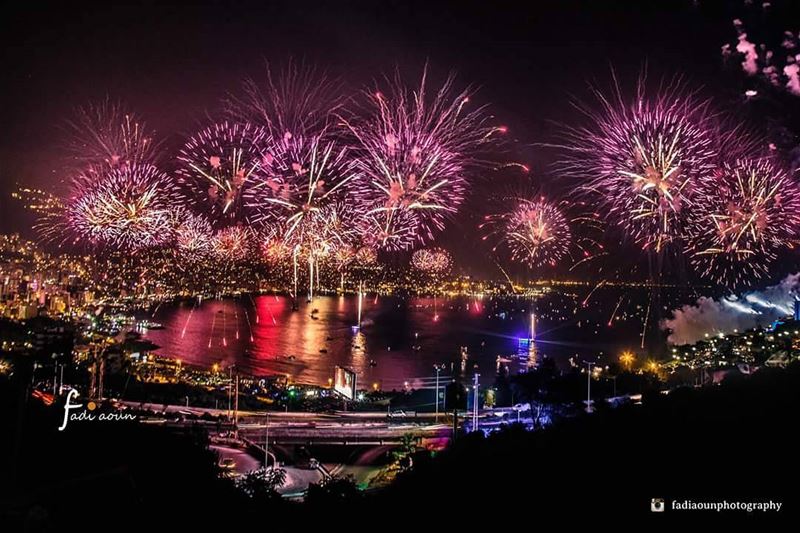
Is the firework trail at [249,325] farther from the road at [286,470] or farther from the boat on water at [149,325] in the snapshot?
the road at [286,470]

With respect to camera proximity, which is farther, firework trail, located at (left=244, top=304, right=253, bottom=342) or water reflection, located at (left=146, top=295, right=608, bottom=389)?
firework trail, located at (left=244, top=304, right=253, bottom=342)

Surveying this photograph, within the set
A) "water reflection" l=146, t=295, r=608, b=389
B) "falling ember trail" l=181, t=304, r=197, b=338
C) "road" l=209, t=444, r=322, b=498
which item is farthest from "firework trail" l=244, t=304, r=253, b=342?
"road" l=209, t=444, r=322, b=498

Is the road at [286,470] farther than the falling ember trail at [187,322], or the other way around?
the falling ember trail at [187,322]

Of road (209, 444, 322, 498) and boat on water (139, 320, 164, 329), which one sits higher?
boat on water (139, 320, 164, 329)

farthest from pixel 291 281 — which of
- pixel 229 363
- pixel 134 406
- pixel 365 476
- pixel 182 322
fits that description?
pixel 365 476

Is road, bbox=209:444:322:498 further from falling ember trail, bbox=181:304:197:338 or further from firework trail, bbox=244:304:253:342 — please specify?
falling ember trail, bbox=181:304:197:338

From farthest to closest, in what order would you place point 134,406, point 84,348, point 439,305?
1. point 439,305
2. point 84,348
3. point 134,406

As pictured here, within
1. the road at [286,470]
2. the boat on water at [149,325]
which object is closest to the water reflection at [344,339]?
the boat on water at [149,325]

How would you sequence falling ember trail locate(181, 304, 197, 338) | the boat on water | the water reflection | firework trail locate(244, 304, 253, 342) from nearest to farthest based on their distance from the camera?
the water reflection < falling ember trail locate(181, 304, 197, 338) < firework trail locate(244, 304, 253, 342) < the boat on water

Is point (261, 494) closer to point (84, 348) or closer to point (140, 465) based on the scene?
point (140, 465)

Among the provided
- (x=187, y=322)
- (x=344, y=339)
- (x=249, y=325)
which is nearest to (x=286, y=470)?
(x=344, y=339)

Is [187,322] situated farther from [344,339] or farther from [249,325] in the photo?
[344,339]
